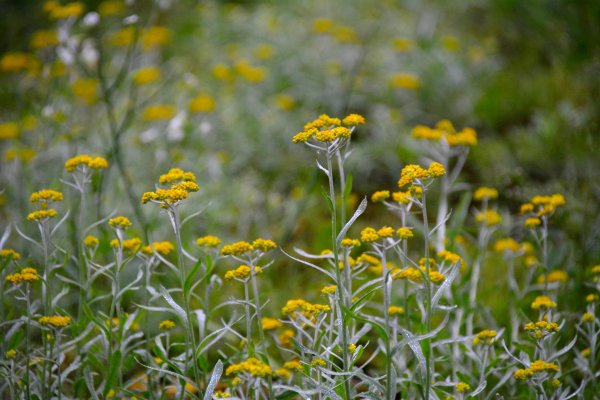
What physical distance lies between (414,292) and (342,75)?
2.74 m

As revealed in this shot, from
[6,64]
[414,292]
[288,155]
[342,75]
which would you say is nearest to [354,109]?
[342,75]

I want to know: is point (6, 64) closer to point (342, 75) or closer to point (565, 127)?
point (342, 75)

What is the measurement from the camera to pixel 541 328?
50.7 inches

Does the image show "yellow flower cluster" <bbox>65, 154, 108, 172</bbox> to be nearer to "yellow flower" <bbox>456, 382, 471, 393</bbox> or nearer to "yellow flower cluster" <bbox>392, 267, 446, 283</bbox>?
"yellow flower cluster" <bbox>392, 267, 446, 283</bbox>

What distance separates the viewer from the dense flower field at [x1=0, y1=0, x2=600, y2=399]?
4.33 feet

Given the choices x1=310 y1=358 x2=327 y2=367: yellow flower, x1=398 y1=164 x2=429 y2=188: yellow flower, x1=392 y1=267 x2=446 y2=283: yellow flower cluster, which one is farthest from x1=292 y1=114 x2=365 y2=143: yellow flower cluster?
x1=310 y1=358 x2=327 y2=367: yellow flower

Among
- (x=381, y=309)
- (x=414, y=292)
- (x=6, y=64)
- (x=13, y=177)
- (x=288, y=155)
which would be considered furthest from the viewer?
(x=288, y=155)

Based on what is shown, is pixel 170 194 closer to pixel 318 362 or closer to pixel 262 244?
pixel 262 244

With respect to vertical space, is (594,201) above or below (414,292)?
below

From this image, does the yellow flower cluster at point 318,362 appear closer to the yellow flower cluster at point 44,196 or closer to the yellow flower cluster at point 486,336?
the yellow flower cluster at point 486,336

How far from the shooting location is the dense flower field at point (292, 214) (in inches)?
52.0

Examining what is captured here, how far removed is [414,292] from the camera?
1.42 m

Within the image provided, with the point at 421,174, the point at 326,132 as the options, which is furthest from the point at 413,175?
the point at 326,132

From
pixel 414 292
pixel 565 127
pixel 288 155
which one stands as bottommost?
pixel 288 155
